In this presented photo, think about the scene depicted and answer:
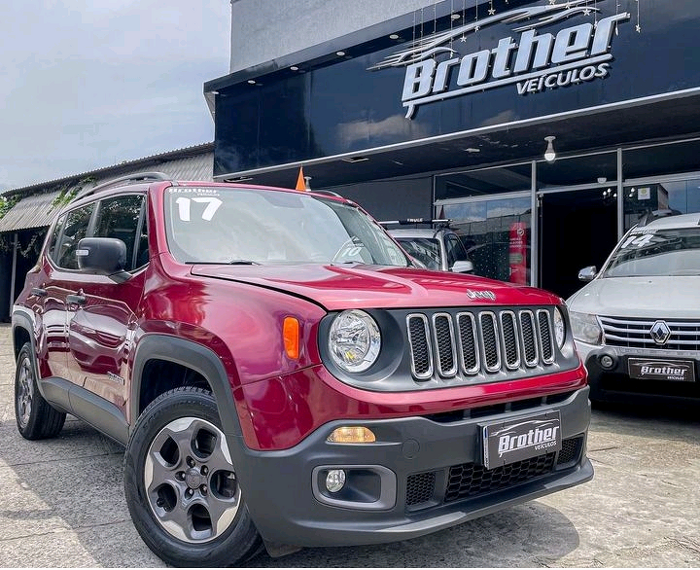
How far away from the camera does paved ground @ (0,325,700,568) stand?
9.04 feet

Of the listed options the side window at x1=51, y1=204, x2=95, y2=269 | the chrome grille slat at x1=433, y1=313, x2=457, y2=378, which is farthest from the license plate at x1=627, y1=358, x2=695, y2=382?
the side window at x1=51, y1=204, x2=95, y2=269

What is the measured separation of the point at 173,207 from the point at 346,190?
33.5 ft

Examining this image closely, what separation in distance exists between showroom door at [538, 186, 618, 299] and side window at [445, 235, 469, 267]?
2581mm

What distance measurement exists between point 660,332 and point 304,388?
3.91 m

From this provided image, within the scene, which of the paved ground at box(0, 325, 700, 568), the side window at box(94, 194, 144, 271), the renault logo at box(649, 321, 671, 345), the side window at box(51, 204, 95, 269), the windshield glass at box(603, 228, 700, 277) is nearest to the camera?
the paved ground at box(0, 325, 700, 568)

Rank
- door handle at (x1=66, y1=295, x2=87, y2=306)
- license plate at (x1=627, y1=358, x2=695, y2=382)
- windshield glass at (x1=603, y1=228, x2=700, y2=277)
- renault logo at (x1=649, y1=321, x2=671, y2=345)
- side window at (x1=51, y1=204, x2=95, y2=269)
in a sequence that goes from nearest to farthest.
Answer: door handle at (x1=66, y1=295, x2=87, y2=306)
side window at (x1=51, y1=204, x2=95, y2=269)
license plate at (x1=627, y1=358, x2=695, y2=382)
renault logo at (x1=649, y1=321, x2=671, y2=345)
windshield glass at (x1=603, y1=228, x2=700, y2=277)

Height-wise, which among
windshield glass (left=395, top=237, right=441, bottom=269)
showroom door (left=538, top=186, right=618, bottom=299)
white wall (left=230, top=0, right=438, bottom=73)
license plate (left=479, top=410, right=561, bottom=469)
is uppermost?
white wall (left=230, top=0, right=438, bottom=73)

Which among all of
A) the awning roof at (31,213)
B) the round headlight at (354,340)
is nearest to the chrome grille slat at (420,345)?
the round headlight at (354,340)

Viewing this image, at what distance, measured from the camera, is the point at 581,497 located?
11.8ft

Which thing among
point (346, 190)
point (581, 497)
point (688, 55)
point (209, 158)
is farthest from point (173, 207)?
point (209, 158)

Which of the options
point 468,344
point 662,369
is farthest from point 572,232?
point 468,344

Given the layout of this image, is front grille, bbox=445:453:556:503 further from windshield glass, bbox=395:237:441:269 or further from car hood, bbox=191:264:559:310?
windshield glass, bbox=395:237:441:269

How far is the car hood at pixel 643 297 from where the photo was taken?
5.23 metres

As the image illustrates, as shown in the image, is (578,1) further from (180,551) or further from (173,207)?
(180,551)
